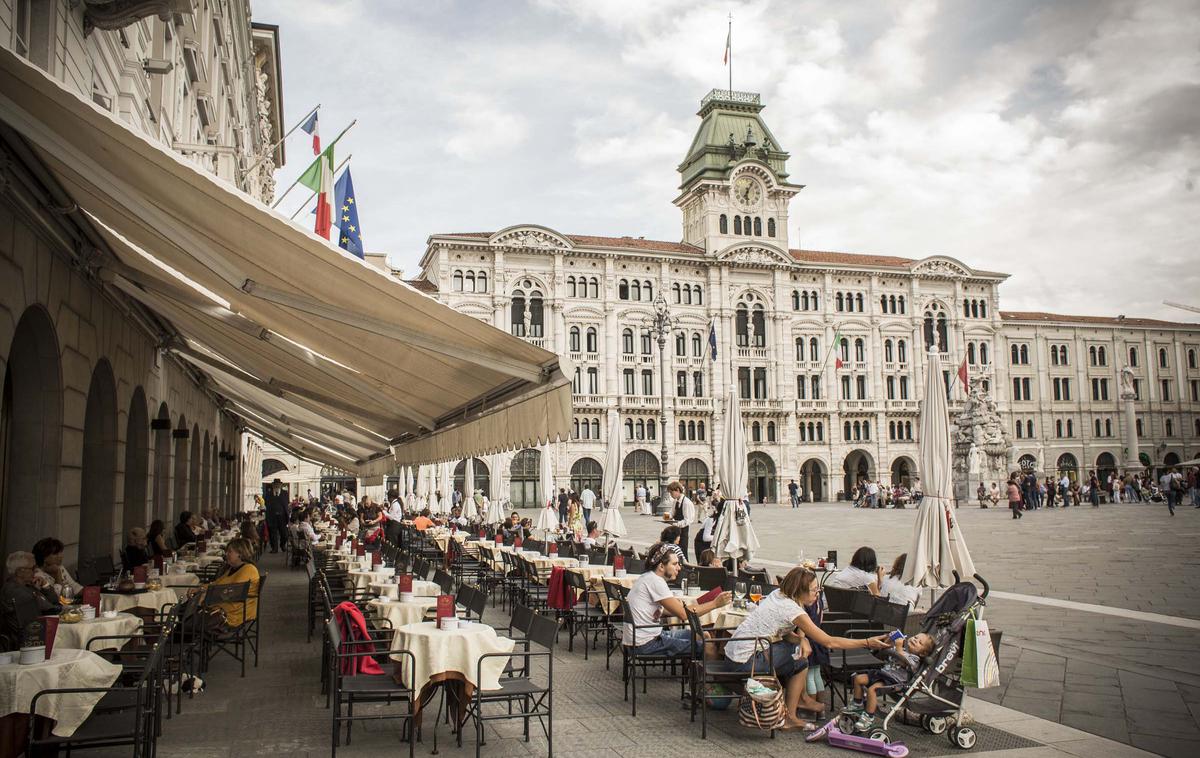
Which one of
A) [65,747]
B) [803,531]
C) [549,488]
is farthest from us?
[803,531]

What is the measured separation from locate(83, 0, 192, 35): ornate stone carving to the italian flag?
4626 mm

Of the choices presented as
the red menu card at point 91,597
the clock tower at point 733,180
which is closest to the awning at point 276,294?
the red menu card at point 91,597

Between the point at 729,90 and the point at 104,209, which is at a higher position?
the point at 729,90

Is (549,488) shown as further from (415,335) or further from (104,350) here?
(415,335)

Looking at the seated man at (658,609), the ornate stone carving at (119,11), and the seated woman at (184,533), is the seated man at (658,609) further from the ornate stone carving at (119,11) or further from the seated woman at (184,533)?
the seated woman at (184,533)

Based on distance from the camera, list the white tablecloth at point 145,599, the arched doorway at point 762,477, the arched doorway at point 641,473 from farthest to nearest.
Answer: the arched doorway at point 762,477
the arched doorway at point 641,473
the white tablecloth at point 145,599

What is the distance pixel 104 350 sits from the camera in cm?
984

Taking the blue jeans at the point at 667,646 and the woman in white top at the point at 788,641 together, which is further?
the blue jeans at the point at 667,646

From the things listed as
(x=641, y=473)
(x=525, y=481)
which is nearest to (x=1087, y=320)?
(x=641, y=473)

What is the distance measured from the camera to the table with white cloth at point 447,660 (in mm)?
5730

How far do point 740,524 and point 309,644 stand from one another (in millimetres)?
6679

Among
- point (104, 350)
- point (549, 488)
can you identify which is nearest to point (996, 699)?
point (104, 350)

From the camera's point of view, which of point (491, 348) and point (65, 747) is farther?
point (491, 348)

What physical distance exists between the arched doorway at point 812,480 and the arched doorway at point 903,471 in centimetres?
534
